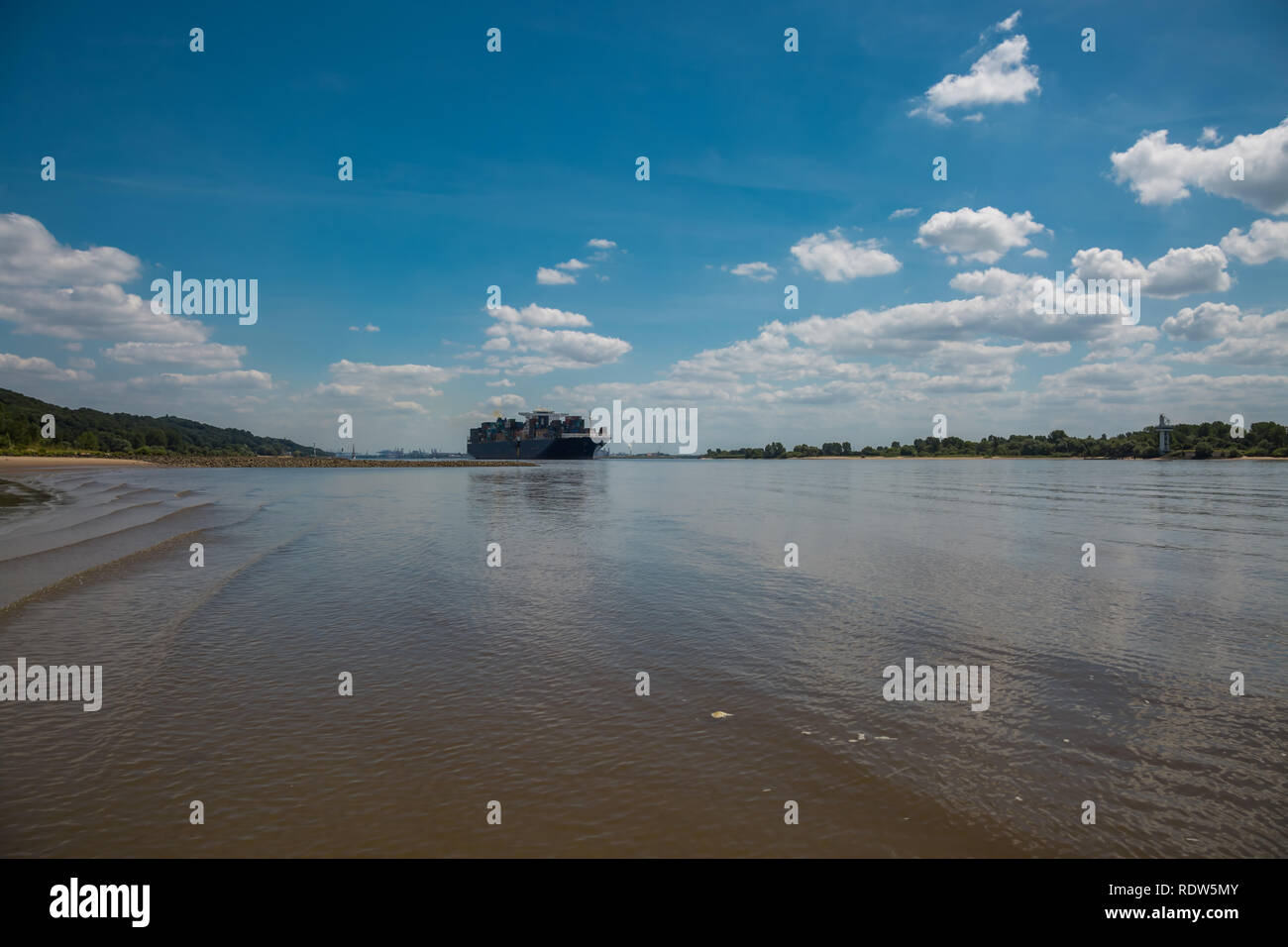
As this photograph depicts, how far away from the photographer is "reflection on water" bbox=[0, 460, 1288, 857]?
500cm

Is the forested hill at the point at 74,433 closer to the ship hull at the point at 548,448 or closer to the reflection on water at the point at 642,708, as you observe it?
the ship hull at the point at 548,448

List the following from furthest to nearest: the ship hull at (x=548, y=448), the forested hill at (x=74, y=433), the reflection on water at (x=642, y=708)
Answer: the ship hull at (x=548, y=448)
the forested hill at (x=74, y=433)
the reflection on water at (x=642, y=708)

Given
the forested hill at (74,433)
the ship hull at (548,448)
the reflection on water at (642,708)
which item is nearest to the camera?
the reflection on water at (642,708)

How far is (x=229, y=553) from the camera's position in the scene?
19531 mm

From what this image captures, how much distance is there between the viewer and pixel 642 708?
7.54 m

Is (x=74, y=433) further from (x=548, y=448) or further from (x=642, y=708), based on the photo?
(x=642, y=708)

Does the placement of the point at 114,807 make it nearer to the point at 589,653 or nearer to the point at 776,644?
the point at 589,653

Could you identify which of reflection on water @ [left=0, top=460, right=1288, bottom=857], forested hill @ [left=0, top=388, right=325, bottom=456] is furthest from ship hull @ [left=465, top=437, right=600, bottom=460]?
reflection on water @ [left=0, top=460, right=1288, bottom=857]

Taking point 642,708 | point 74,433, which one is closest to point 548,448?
point 74,433

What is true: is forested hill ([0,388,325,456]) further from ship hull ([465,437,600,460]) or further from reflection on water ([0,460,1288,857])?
reflection on water ([0,460,1288,857])

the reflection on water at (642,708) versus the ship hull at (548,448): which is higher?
the ship hull at (548,448)

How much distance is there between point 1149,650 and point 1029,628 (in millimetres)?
1763

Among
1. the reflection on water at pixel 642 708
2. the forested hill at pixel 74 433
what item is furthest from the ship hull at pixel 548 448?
the reflection on water at pixel 642 708

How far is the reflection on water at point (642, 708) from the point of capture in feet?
16.4
